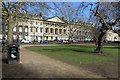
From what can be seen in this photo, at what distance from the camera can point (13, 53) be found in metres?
8.36

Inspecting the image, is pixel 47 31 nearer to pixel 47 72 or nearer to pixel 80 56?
pixel 80 56

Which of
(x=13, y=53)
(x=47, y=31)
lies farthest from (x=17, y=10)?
(x=47, y=31)

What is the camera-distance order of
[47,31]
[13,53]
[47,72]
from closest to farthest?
[47,72], [13,53], [47,31]

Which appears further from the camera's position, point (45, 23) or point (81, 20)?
point (45, 23)

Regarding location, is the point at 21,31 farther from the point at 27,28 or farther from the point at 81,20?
the point at 81,20

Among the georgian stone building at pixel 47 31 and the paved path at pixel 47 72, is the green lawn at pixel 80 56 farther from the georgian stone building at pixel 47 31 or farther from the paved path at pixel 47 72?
the georgian stone building at pixel 47 31

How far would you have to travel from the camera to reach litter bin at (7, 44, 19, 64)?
27.1 ft

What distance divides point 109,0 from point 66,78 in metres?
11.5

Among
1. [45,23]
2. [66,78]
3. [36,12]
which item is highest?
[45,23]

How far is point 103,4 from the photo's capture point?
575 inches

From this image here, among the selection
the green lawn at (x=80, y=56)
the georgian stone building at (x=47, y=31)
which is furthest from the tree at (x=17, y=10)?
the georgian stone building at (x=47, y=31)

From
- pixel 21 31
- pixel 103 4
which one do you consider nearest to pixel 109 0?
pixel 103 4

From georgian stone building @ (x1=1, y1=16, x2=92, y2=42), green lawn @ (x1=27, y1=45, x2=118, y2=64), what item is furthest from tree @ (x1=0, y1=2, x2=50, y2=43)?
georgian stone building @ (x1=1, y1=16, x2=92, y2=42)

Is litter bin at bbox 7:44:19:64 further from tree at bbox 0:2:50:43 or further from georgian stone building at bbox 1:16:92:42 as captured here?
georgian stone building at bbox 1:16:92:42
